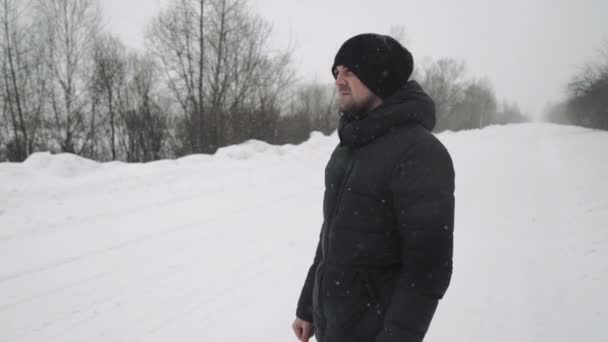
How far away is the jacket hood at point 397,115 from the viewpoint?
1.27m

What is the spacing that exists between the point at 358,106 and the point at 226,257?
372cm

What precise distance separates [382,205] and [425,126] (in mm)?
393

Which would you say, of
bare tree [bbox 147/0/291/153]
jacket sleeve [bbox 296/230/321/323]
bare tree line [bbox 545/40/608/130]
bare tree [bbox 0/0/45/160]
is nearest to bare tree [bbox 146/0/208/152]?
bare tree [bbox 147/0/291/153]

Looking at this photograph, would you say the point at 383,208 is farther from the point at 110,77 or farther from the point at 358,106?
the point at 110,77

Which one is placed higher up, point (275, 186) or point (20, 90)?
point (20, 90)

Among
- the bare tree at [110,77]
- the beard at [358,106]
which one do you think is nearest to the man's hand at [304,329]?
the beard at [358,106]

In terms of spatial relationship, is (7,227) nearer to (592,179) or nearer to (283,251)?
(283,251)

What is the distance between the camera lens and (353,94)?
4.73 ft

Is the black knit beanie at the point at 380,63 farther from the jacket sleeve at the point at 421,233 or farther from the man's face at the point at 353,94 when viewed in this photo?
the jacket sleeve at the point at 421,233

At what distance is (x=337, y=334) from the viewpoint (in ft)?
4.73

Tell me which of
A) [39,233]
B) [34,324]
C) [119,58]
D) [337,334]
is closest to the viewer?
[337,334]

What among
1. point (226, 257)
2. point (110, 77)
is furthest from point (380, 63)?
point (110, 77)

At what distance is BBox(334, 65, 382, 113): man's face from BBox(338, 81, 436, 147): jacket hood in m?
0.06

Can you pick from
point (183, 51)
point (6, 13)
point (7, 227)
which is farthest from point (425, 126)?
point (6, 13)
